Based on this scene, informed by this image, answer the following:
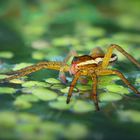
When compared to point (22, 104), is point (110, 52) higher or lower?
higher

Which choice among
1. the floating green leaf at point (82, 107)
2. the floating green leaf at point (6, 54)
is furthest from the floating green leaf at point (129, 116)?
the floating green leaf at point (6, 54)

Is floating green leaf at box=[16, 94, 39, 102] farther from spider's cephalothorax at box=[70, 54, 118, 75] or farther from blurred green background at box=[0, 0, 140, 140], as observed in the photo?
spider's cephalothorax at box=[70, 54, 118, 75]

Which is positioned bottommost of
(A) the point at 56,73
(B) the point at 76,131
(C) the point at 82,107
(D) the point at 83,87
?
(B) the point at 76,131

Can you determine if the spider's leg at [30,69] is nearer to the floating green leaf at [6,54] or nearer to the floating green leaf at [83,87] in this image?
the floating green leaf at [83,87]

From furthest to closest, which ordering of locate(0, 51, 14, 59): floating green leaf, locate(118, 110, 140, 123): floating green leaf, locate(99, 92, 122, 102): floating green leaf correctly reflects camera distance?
1. locate(0, 51, 14, 59): floating green leaf
2. locate(99, 92, 122, 102): floating green leaf
3. locate(118, 110, 140, 123): floating green leaf

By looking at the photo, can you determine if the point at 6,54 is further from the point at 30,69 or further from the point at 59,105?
the point at 59,105

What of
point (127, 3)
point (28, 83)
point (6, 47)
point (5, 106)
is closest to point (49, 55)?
point (6, 47)

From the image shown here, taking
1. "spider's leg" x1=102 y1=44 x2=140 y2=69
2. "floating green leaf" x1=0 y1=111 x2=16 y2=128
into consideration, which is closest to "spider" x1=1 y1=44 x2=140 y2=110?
"spider's leg" x1=102 y1=44 x2=140 y2=69

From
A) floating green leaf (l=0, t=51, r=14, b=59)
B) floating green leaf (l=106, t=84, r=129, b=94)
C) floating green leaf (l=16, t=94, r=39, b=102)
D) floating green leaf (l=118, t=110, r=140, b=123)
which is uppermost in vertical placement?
floating green leaf (l=0, t=51, r=14, b=59)

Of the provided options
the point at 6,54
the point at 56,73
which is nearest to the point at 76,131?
the point at 56,73
